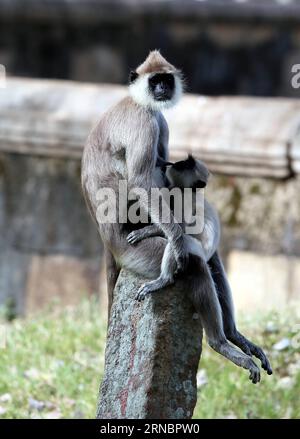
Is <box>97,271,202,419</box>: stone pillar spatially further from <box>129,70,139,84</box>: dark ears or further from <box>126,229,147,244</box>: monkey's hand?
<box>129,70,139,84</box>: dark ears

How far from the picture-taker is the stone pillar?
16.7 ft

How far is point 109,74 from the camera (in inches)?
616

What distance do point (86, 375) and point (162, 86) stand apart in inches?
83.9

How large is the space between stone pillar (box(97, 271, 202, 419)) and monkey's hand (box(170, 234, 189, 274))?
75mm

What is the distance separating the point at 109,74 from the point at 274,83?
2.06 meters

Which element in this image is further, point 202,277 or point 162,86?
point 162,86

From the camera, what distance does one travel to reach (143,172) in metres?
5.35

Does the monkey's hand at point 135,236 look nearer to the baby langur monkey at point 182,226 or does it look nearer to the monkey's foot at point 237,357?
the baby langur monkey at point 182,226

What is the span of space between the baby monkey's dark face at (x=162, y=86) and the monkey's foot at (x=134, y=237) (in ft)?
1.93

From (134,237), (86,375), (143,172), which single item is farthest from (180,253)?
(86,375)

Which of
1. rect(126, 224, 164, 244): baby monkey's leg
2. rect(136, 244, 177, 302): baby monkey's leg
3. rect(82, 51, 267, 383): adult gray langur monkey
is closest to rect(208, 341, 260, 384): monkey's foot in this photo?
rect(82, 51, 267, 383): adult gray langur monkey

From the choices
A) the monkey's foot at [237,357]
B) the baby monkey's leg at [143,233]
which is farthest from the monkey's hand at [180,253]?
the monkey's foot at [237,357]

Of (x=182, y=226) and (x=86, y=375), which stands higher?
(x=182, y=226)

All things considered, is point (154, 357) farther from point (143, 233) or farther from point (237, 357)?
point (143, 233)
